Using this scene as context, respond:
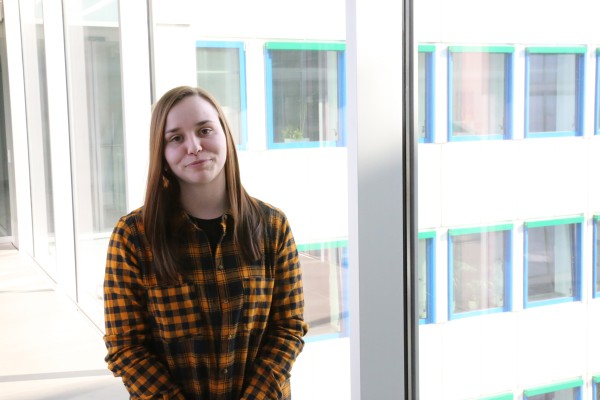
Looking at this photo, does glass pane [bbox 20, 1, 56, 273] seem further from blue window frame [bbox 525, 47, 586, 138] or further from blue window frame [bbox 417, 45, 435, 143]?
blue window frame [bbox 525, 47, 586, 138]

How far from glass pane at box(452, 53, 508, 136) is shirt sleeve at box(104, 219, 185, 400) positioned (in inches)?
32.8

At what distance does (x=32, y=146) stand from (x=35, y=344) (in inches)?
145

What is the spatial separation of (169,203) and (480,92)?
0.77 m

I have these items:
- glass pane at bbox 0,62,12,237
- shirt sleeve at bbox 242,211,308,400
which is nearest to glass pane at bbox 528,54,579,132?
shirt sleeve at bbox 242,211,308,400

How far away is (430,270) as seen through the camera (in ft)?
6.54

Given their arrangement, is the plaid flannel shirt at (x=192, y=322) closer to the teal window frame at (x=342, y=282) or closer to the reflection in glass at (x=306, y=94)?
the teal window frame at (x=342, y=282)

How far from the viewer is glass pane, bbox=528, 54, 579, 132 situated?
4.83ft

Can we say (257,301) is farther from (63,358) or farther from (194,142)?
(63,358)

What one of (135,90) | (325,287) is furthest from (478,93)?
(135,90)

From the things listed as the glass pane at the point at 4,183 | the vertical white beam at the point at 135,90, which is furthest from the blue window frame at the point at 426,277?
the glass pane at the point at 4,183

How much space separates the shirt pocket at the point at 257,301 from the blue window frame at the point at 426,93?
619mm

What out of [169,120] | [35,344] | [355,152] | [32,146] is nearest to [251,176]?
[355,152]

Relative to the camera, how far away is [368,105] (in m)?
1.98

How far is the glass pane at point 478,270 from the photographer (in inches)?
69.1
